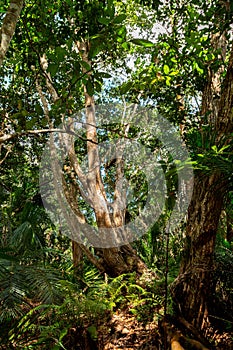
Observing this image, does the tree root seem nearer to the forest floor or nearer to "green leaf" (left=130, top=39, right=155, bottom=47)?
the forest floor

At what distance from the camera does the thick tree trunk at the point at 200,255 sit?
9.60 ft

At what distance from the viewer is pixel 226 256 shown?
3.72 m

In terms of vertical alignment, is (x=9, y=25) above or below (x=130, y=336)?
above

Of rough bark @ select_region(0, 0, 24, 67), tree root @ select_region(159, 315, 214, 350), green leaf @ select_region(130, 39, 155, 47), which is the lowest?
tree root @ select_region(159, 315, 214, 350)

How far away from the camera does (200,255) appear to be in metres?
3.00

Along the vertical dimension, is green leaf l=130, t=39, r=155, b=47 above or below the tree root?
above

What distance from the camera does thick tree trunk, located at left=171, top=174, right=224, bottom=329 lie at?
9.60 feet

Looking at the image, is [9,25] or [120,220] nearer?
[9,25]

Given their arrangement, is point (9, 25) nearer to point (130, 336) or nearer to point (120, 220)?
point (130, 336)

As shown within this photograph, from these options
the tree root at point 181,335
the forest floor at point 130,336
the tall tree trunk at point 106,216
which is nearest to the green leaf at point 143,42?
the tree root at point 181,335

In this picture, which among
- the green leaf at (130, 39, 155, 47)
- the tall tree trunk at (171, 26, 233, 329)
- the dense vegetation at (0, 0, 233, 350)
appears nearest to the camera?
the green leaf at (130, 39, 155, 47)

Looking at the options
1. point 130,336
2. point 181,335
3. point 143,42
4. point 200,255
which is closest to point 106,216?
point 130,336

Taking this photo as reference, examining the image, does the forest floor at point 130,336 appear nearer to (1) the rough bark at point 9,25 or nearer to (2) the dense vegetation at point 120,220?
(2) the dense vegetation at point 120,220

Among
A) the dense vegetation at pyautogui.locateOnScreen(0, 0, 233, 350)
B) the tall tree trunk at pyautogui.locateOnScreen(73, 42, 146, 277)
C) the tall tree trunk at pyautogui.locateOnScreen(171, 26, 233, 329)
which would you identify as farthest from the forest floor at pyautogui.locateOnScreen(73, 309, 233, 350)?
the tall tree trunk at pyautogui.locateOnScreen(73, 42, 146, 277)
